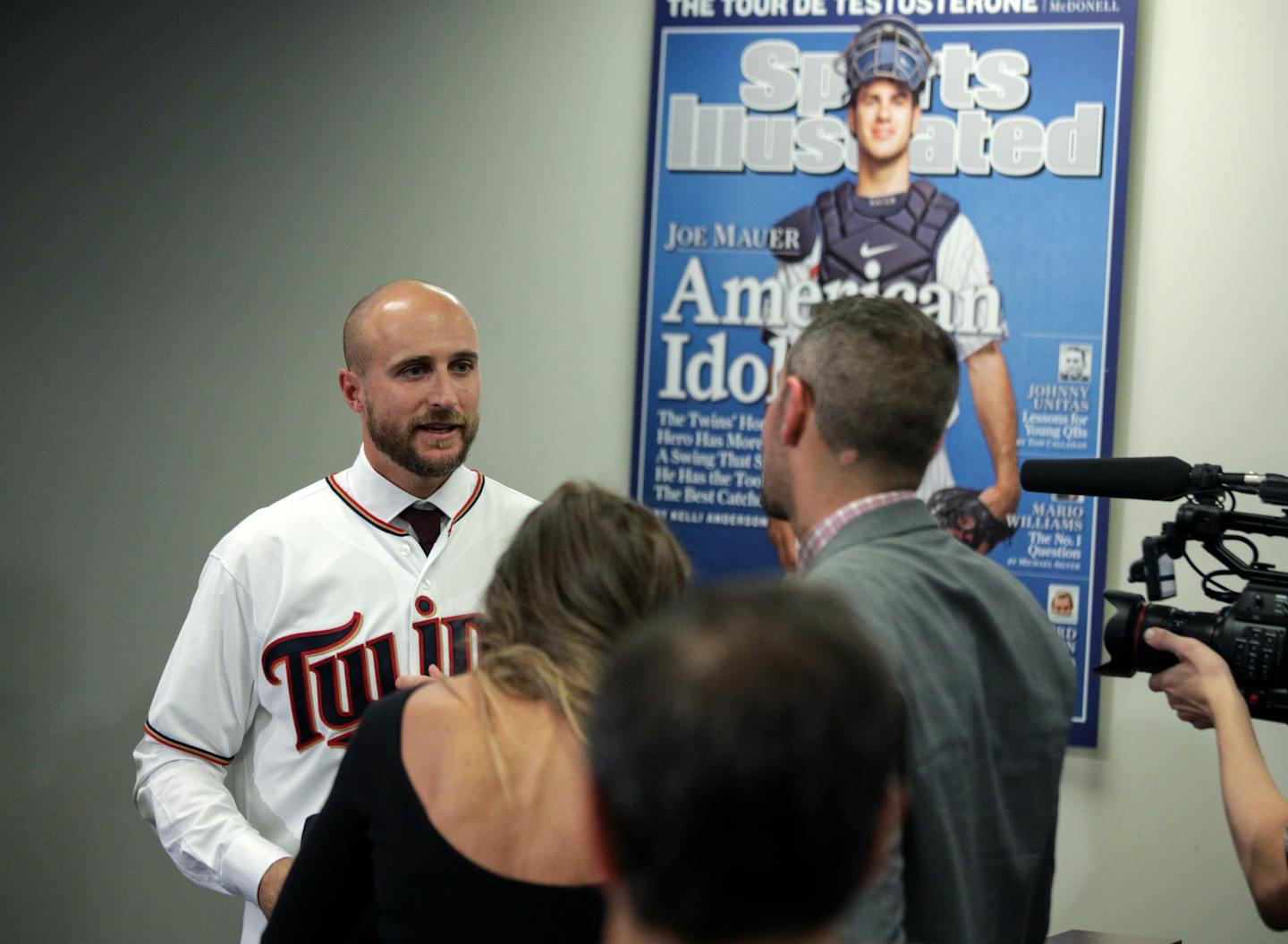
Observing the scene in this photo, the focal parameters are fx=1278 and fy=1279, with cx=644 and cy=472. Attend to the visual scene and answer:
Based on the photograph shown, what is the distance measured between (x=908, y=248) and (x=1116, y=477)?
90cm

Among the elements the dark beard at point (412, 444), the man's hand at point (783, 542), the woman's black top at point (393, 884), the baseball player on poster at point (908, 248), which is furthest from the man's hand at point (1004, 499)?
the woman's black top at point (393, 884)

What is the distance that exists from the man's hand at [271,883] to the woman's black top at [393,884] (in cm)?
53

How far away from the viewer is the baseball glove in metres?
2.47

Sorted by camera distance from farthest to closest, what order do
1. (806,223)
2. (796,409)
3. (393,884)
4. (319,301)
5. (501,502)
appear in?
1. (319,301)
2. (806,223)
3. (501,502)
4. (796,409)
5. (393,884)

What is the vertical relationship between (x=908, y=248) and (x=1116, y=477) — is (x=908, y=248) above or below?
above

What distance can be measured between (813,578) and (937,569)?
14cm

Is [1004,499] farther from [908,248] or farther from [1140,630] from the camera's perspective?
[1140,630]

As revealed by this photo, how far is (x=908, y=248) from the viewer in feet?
8.24

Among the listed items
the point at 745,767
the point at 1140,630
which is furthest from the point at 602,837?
the point at 1140,630

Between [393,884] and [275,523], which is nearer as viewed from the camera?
[393,884]

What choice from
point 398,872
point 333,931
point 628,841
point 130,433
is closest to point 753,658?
point 628,841

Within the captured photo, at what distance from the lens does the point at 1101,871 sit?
96.7 inches

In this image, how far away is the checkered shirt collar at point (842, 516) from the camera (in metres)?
1.27

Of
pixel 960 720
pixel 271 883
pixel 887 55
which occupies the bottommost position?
pixel 271 883
